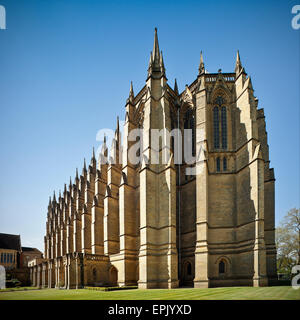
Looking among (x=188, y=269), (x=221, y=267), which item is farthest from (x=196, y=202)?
(x=188, y=269)

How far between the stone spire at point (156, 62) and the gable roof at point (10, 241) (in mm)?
59971

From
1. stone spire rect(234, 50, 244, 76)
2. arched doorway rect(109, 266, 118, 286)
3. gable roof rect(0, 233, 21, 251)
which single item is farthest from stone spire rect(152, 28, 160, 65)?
gable roof rect(0, 233, 21, 251)

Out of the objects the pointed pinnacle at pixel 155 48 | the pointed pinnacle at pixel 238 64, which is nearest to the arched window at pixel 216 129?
the pointed pinnacle at pixel 238 64

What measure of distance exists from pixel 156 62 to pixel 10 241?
6202cm

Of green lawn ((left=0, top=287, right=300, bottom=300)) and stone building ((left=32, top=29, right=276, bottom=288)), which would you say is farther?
stone building ((left=32, top=29, right=276, bottom=288))

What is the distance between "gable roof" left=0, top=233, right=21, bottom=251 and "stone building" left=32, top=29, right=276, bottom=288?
4179 cm

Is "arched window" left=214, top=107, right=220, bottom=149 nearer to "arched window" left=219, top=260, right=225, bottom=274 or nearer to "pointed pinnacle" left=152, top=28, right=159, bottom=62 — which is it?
"pointed pinnacle" left=152, top=28, right=159, bottom=62

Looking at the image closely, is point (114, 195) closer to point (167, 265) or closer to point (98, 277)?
point (98, 277)

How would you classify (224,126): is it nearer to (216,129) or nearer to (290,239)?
(216,129)

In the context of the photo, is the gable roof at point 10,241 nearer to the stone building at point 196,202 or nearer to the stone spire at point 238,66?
the stone building at point 196,202

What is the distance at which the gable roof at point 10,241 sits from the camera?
6728 cm

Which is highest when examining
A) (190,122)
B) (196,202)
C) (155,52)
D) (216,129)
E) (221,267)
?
(155,52)

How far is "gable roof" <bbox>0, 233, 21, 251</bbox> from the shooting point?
67275 millimetres

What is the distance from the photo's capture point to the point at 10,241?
228ft
